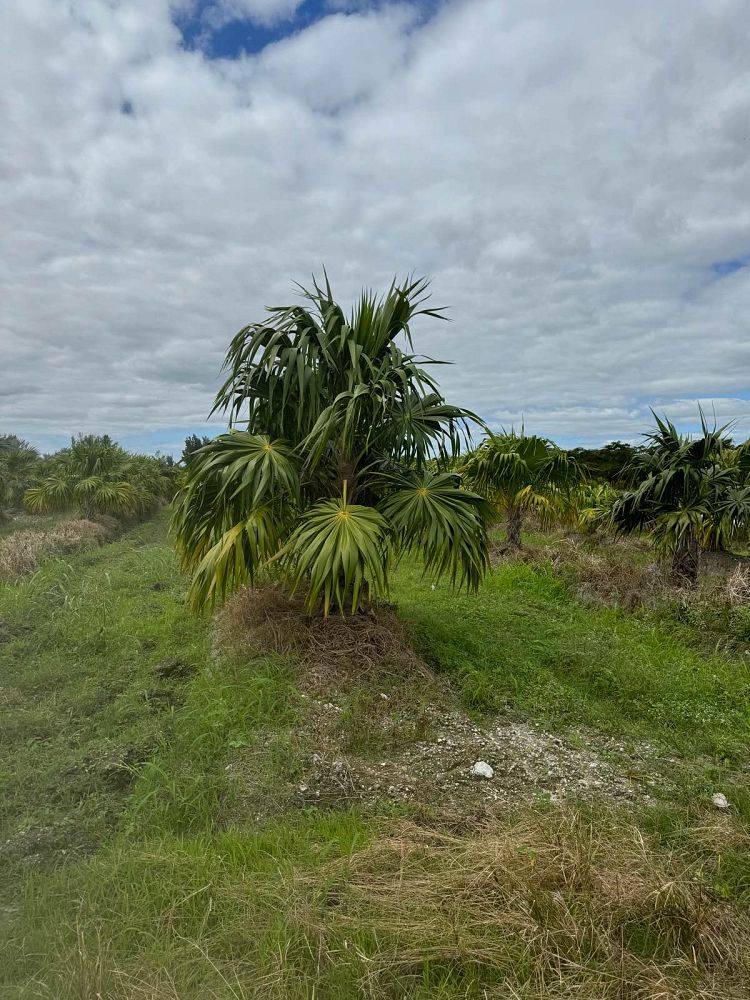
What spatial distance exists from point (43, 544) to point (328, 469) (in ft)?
30.2

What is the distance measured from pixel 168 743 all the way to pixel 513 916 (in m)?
2.84

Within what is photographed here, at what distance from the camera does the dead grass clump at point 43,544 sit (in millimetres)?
10594

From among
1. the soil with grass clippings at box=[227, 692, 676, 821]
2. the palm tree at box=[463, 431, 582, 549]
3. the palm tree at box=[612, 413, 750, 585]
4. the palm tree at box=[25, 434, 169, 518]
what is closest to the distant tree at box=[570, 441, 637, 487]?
the palm tree at box=[463, 431, 582, 549]

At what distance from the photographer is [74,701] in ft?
17.1

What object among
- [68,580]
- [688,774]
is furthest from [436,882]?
[68,580]

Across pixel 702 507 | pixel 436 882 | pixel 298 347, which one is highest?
pixel 298 347

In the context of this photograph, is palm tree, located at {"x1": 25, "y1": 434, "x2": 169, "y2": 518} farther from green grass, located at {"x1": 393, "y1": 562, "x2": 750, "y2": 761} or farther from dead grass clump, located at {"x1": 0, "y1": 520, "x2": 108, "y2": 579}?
green grass, located at {"x1": 393, "y1": 562, "x2": 750, "y2": 761}

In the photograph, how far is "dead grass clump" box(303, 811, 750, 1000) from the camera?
2.29 m

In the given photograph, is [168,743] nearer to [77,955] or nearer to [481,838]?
[77,955]

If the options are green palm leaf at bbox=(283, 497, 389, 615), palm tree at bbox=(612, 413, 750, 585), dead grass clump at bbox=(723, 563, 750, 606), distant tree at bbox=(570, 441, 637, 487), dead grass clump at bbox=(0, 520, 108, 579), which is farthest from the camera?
distant tree at bbox=(570, 441, 637, 487)

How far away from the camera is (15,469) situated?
21844 mm

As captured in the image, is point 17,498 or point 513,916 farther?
point 17,498

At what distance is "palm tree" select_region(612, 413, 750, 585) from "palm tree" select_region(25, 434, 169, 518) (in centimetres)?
1431

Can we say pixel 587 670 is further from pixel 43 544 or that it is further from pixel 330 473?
pixel 43 544
